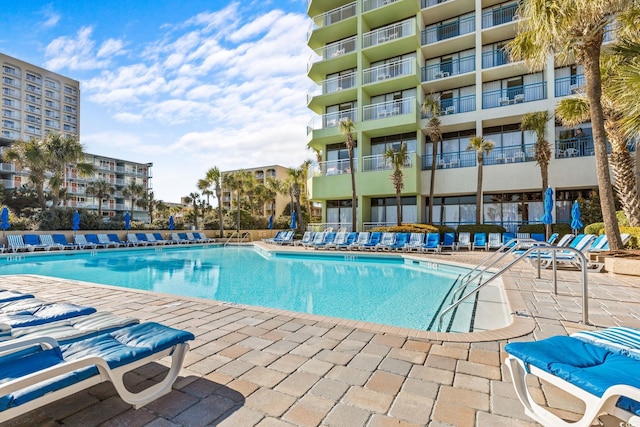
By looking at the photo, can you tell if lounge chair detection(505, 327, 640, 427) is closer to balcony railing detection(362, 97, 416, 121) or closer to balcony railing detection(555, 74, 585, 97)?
balcony railing detection(362, 97, 416, 121)

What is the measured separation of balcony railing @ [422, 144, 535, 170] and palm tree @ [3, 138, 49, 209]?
2421 cm

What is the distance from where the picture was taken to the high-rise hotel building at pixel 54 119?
167 feet

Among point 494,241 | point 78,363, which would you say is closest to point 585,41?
point 494,241

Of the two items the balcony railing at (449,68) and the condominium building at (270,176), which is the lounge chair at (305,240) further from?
the condominium building at (270,176)

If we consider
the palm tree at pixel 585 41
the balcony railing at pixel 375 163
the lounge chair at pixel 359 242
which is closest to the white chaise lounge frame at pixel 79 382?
the palm tree at pixel 585 41

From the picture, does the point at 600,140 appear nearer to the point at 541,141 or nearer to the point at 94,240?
the point at 541,141

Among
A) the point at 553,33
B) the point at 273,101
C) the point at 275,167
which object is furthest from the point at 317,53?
the point at 275,167

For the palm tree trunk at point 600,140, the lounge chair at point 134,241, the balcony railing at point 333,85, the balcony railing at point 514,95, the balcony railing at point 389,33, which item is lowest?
the lounge chair at point 134,241

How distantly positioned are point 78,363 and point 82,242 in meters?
19.9

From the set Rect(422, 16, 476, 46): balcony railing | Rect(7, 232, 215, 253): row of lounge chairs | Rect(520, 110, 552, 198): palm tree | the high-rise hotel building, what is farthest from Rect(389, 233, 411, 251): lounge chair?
the high-rise hotel building

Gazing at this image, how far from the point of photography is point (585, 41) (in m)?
8.27

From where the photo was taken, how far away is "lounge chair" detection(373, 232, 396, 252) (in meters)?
16.1

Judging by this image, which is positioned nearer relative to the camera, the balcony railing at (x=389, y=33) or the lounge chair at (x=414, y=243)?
the lounge chair at (x=414, y=243)

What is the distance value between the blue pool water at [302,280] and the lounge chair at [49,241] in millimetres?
1379
